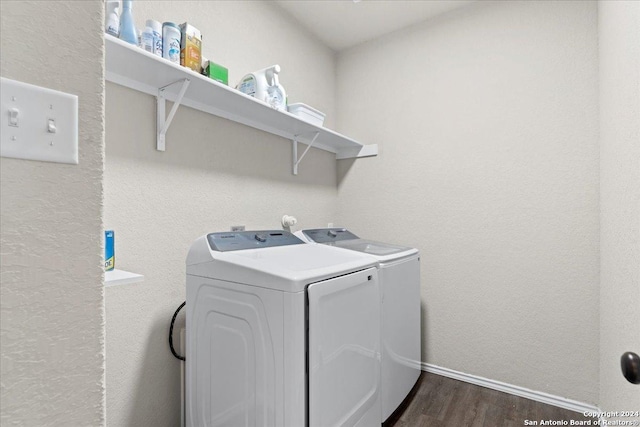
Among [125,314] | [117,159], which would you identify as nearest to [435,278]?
[125,314]

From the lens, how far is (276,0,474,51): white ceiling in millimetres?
2341

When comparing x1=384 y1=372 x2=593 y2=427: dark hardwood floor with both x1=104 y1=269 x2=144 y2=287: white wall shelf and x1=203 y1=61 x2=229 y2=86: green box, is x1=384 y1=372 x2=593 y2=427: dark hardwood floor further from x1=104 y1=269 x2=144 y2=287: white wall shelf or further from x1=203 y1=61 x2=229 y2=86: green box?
x1=203 y1=61 x2=229 y2=86: green box

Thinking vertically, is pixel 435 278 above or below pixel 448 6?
below

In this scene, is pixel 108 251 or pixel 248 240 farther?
pixel 248 240

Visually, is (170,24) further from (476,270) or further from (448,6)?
(476,270)

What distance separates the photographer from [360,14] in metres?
2.46

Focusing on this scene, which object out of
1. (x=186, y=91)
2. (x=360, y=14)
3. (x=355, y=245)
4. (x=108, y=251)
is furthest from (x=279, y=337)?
(x=360, y=14)

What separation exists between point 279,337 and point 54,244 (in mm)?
828

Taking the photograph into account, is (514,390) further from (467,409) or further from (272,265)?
(272,265)

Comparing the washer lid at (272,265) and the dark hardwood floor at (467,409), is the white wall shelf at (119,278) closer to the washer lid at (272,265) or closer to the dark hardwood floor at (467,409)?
the washer lid at (272,265)

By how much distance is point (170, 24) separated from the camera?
1.42 m

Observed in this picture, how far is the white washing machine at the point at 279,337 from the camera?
1156 millimetres

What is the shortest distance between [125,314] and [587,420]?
2685 mm

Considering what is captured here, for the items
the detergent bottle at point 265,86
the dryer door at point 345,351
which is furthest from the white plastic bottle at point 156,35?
the dryer door at point 345,351
